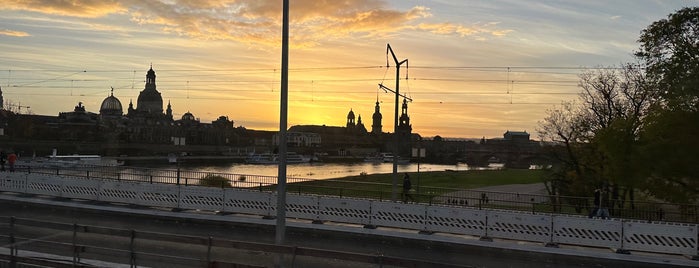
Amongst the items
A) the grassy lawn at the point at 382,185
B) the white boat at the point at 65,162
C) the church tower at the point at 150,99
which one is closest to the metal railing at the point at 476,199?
the grassy lawn at the point at 382,185

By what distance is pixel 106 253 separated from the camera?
41.4 feet

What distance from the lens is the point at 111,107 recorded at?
181625 millimetres

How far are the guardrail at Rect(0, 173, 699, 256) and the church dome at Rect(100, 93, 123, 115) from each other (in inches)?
6505

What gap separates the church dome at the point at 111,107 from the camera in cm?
17975

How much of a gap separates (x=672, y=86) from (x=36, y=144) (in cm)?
11769

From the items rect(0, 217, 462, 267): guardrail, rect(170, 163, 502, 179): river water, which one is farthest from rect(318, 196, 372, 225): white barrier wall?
rect(170, 163, 502, 179): river water

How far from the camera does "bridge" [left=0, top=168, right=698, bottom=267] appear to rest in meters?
15.1

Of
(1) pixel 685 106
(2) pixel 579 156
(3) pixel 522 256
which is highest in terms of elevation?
(1) pixel 685 106

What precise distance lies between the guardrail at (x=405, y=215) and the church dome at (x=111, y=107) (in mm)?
165224

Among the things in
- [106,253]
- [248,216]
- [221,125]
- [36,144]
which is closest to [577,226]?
[248,216]

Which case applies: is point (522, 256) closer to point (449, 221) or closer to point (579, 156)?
point (449, 221)

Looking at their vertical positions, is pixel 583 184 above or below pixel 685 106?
below

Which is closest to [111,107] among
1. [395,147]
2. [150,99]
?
[150,99]

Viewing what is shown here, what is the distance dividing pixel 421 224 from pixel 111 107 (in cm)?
18166
